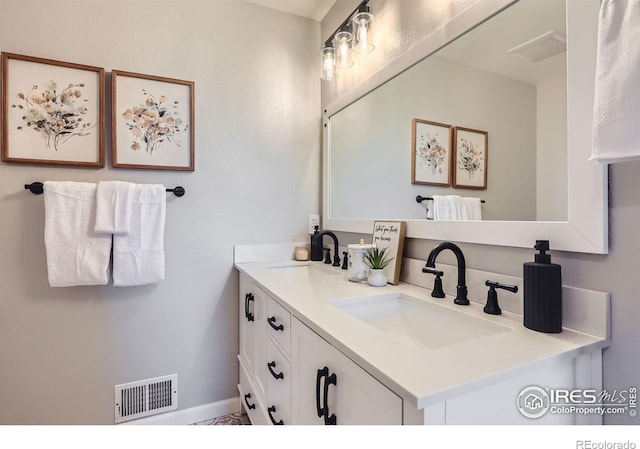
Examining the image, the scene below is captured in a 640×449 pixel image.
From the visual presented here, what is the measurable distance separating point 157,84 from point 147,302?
1101 mm

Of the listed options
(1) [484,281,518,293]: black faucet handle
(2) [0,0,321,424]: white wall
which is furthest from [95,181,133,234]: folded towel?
(1) [484,281,518,293]: black faucet handle

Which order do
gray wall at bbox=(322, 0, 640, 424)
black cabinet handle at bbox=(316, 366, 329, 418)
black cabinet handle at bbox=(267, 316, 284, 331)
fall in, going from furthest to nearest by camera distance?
black cabinet handle at bbox=(267, 316, 284, 331), black cabinet handle at bbox=(316, 366, 329, 418), gray wall at bbox=(322, 0, 640, 424)

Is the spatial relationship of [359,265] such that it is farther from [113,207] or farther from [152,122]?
[152,122]

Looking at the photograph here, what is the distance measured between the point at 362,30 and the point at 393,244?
1.06 metres

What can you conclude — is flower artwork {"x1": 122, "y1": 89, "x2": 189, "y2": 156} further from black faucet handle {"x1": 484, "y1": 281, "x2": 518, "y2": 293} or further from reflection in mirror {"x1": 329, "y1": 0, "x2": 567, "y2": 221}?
black faucet handle {"x1": 484, "y1": 281, "x2": 518, "y2": 293}

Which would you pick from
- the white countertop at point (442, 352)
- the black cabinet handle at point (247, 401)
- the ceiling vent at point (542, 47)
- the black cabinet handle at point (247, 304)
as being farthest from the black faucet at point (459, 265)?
the black cabinet handle at point (247, 401)

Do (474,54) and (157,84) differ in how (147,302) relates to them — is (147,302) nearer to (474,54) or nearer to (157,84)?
(157,84)

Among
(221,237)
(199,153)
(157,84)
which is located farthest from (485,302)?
(157,84)

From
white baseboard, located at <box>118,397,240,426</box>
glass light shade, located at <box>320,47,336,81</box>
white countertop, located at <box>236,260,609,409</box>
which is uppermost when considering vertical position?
glass light shade, located at <box>320,47,336,81</box>

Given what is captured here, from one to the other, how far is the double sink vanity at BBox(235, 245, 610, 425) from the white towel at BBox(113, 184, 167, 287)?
572 millimetres

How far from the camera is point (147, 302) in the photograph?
1.60 metres

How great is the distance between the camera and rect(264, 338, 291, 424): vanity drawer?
104cm

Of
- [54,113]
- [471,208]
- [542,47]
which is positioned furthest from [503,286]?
[54,113]
